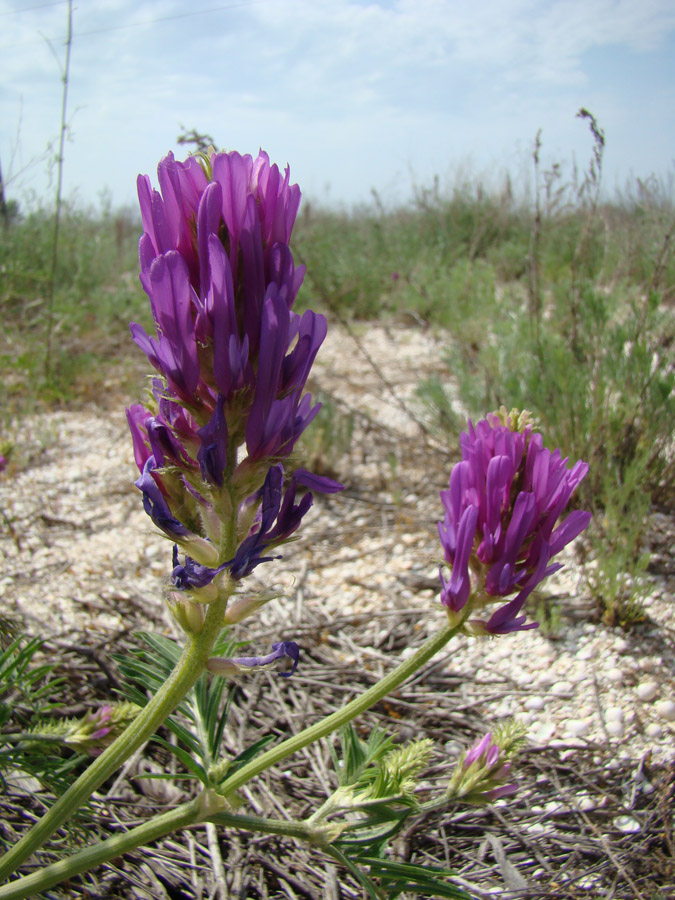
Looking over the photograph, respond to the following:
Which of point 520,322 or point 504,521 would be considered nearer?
point 504,521

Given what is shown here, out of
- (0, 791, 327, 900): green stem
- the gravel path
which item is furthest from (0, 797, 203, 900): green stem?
the gravel path

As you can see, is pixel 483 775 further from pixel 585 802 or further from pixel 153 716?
pixel 153 716

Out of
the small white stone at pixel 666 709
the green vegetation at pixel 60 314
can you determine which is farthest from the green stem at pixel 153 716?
the green vegetation at pixel 60 314

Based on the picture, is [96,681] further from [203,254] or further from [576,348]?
[576,348]

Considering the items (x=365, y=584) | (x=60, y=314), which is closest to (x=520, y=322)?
(x=365, y=584)

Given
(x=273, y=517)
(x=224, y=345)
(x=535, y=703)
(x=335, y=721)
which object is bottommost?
(x=535, y=703)

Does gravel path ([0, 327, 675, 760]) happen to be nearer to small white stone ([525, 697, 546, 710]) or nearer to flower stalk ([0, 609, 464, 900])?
small white stone ([525, 697, 546, 710])

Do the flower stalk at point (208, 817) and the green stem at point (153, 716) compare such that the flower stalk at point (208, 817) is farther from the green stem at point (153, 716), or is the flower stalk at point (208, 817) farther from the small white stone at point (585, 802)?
the small white stone at point (585, 802)
